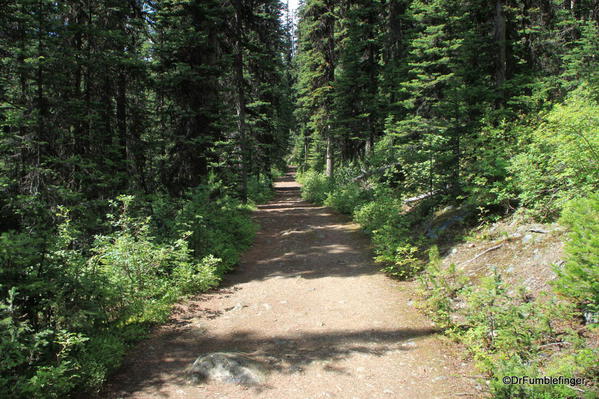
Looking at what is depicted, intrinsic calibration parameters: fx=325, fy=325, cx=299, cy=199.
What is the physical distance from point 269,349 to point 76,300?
9.29 ft

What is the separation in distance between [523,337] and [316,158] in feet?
103

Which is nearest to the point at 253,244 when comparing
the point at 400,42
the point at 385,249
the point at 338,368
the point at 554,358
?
the point at 385,249

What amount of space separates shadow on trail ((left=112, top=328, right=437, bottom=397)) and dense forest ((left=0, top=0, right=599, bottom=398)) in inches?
20.0

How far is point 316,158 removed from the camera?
34.7 metres

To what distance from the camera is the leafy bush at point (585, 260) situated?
3.35 metres

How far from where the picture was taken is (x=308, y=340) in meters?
5.38

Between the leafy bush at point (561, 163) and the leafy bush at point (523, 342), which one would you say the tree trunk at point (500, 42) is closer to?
the leafy bush at point (561, 163)

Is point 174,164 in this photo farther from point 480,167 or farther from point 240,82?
point 480,167

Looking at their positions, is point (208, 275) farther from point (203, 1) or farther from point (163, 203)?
point (203, 1)

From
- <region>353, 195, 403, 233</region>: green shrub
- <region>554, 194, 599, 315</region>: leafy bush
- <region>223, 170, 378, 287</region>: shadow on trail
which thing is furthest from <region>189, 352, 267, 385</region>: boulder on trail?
<region>353, 195, 403, 233</region>: green shrub

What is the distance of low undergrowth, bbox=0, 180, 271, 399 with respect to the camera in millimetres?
3412
